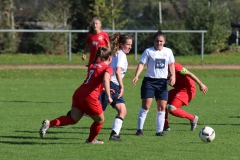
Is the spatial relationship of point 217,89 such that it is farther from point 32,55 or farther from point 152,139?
point 32,55

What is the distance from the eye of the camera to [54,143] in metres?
8.71

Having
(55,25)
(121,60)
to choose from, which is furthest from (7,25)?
(121,60)

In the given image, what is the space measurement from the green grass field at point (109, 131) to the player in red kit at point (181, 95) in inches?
10.4

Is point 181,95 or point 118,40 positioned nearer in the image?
point 118,40

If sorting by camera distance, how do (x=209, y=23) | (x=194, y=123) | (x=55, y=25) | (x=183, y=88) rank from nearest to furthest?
(x=194, y=123)
(x=183, y=88)
(x=55, y=25)
(x=209, y=23)

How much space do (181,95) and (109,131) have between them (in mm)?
1495

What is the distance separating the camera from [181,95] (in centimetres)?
1057

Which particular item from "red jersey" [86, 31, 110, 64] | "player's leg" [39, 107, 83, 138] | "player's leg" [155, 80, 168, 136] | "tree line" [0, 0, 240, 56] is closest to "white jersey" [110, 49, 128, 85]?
"player's leg" [155, 80, 168, 136]

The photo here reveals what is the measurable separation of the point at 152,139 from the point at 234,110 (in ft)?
16.0

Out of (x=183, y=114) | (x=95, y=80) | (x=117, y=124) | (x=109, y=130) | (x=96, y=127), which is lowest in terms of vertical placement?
(x=109, y=130)

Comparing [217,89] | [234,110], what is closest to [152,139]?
[234,110]

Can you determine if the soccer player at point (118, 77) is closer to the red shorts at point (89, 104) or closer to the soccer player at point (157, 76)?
the soccer player at point (157, 76)

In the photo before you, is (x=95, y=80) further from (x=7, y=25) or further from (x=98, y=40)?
(x=7, y=25)

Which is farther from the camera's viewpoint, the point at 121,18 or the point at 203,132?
the point at 121,18
